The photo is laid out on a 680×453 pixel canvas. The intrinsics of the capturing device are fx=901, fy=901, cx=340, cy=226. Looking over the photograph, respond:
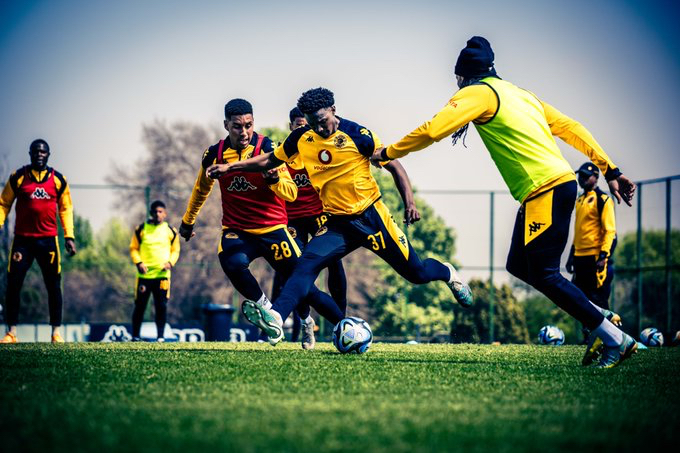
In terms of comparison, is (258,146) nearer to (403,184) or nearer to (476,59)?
(403,184)

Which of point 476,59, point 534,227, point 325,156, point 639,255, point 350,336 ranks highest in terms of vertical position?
point 476,59

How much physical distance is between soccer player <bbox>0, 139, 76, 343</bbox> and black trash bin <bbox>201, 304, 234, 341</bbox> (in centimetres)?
474

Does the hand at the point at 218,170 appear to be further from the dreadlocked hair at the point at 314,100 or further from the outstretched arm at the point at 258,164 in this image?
the dreadlocked hair at the point at 314,100

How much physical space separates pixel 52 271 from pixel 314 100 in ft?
18.7

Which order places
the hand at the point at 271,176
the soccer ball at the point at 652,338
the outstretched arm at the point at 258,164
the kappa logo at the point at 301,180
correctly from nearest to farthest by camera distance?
1. the outstretched arm at the point at 258,164
2. the hand at the point at 271,176
3. the kappa logo at the point at 301,180
4. the soccer ball at the point at 652,338

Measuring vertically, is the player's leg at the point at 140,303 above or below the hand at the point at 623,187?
below

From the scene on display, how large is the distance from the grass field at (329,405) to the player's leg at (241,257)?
1.60 meters

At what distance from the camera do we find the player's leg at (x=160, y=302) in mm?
13898

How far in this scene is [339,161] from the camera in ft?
25.6

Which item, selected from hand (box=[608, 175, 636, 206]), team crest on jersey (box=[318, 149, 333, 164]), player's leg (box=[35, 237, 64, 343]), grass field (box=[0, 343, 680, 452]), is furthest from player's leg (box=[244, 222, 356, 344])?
player's leg (box=[35, 237, 64, 343])

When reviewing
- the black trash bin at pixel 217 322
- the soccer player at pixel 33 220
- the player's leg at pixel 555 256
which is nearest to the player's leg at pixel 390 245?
the player's leg at pixel 555 256

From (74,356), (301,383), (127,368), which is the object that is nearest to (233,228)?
(74,356)

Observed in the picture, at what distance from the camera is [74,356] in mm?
7836

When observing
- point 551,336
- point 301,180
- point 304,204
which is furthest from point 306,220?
point 551,336
